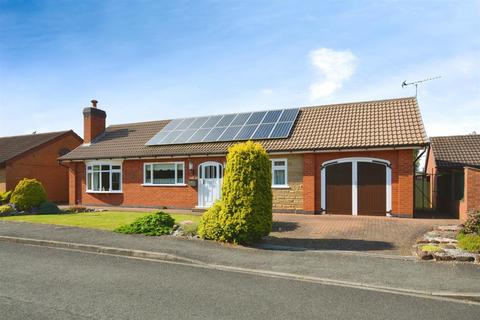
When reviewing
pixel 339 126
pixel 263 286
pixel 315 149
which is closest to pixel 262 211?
pixel 263 286

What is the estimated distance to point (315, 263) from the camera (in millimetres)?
7809

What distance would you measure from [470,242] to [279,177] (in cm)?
919

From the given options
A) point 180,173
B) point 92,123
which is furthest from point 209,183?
point 92,123

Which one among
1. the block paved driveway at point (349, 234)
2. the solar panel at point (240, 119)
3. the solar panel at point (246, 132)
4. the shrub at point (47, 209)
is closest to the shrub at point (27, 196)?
the shrub at point (47, 209)

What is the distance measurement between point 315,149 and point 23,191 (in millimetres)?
14713

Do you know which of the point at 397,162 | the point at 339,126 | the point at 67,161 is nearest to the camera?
the point at 397,162

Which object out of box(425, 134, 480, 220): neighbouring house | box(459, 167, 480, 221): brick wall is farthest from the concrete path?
box(425, 134, 480, 220): neighbouring house

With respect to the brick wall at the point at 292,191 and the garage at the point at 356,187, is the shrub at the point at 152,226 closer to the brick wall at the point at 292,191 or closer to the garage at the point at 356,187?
the brick wall at the point at 292,191

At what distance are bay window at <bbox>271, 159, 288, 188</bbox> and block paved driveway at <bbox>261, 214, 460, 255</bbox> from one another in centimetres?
258

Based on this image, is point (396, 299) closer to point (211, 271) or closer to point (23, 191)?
point (211, 271)

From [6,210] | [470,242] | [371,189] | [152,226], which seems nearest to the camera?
[470,242]

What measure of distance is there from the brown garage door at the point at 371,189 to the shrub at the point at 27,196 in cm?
1587

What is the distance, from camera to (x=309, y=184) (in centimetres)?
1614

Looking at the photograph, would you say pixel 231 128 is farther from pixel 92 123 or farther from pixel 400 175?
pixel 92 123
